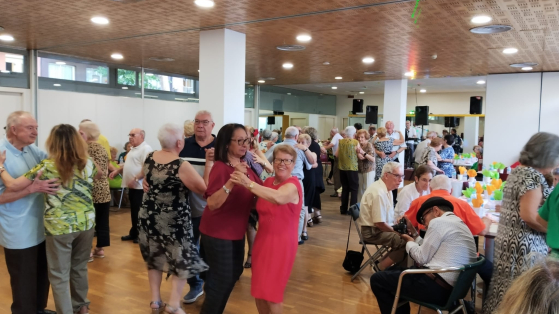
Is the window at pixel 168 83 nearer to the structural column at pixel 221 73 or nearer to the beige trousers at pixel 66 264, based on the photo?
the structural column at pixel 221 73

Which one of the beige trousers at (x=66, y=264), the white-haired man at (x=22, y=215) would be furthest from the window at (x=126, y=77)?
the beige trousers at (x=66, y=264)

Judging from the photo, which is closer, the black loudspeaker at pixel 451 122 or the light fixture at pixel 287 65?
the light fixture at pixel 287 65

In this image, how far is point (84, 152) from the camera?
11.1ft

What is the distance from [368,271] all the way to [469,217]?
1.79 metres

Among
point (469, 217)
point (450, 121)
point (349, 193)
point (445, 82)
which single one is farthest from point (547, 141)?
point (450, 121)

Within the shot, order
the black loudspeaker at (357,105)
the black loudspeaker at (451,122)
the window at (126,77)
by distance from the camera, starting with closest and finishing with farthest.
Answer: the window at (126,77), the black loudspeaker at (357,105), the black loudspeaker at (451,122)

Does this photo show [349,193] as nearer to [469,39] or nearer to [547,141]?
[469,39]

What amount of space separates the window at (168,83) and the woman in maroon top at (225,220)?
338 inches

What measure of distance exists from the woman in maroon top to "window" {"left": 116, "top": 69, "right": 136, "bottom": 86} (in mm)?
8176

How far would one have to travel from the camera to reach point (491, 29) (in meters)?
5.71

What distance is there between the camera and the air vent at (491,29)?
18.4 feet

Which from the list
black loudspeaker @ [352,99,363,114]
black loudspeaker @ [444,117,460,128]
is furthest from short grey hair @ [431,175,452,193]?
black loudspeaker @ [444,117,460,128]

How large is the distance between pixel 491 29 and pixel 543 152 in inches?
129

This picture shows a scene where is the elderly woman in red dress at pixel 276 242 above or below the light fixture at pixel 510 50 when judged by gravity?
below
